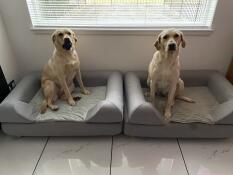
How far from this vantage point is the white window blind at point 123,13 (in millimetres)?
2131

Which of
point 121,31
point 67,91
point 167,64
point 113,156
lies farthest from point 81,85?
point 167,64

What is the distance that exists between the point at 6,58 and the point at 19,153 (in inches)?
38.3

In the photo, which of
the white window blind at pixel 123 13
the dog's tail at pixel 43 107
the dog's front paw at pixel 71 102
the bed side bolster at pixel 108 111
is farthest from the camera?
the white window blind at pixel 123 13

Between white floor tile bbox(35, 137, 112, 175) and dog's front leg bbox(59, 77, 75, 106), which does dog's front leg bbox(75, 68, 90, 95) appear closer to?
dog's front leg bbox(59, 77, 75, 106)

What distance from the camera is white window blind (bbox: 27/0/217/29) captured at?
6.99ft

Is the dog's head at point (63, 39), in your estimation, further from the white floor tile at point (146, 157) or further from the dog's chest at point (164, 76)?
the white floor tile at point (146, 157)

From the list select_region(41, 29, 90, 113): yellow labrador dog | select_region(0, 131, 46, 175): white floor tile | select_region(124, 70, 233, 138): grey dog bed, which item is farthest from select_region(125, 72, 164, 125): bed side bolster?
select_region(0, 131, 46, 175): white floor tile

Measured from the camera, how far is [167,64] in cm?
178

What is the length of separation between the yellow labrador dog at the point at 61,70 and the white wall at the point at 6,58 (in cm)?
42

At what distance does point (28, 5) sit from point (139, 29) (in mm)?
1117

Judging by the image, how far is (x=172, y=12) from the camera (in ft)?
7.15

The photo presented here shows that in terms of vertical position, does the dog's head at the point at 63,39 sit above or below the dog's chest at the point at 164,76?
above

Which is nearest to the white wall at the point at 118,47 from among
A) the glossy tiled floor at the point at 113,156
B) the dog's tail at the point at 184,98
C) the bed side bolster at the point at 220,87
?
the bed side bolster at the point at 220,87

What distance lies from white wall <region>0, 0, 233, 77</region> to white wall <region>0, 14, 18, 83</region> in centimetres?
6
